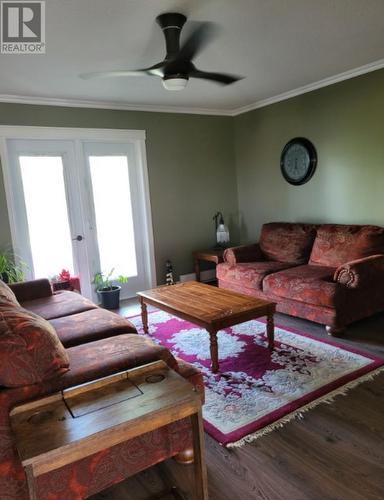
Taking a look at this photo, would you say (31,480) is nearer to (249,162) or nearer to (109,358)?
(109,358)

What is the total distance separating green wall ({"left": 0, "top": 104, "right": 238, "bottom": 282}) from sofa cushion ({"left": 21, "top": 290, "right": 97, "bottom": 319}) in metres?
1.83

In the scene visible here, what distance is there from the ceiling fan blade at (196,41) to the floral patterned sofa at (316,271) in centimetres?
213

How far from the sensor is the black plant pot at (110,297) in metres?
4.54

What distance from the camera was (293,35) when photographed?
288cm

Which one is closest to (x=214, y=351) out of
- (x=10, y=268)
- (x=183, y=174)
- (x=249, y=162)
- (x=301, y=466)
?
(x=301, y=466)

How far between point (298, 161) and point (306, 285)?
1944 millimetres

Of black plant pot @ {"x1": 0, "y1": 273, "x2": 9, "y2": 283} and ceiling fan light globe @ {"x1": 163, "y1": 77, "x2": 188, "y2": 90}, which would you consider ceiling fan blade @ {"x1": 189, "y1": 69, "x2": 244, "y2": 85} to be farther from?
black plant pot @ {"x1": 0, "y1": 273, "x2": 9, "y2": 283}

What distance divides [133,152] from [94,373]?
3.69 metres

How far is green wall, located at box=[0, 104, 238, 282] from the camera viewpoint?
493 cm

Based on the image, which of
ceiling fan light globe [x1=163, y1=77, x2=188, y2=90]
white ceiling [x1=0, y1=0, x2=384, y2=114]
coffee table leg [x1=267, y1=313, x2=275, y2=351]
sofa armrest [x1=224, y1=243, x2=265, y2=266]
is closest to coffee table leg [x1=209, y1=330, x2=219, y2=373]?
coffee table leg [x1=267, y1=313, x2=275, y2=351]

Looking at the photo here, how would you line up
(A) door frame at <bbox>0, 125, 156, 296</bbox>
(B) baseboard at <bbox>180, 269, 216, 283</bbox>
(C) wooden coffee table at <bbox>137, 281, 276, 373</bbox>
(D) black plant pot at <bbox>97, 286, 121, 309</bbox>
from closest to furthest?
(C) wooden coffee table at <bbox>137, 281, 276, 373</bbox> → (A) door frame at <bbox>0, 125, 156, 296</bbox> → (D) black plant pot at <bbox>97, 286, 121, 309</bbox> → (B) baseboard at <bbox>180, 269, 216, 283</bbox>

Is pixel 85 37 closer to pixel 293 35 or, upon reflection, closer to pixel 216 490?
pixel 293 35

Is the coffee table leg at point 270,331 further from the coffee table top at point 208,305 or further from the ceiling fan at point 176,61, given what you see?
the ceiling fan at point 176,61

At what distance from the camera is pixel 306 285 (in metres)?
3.45
